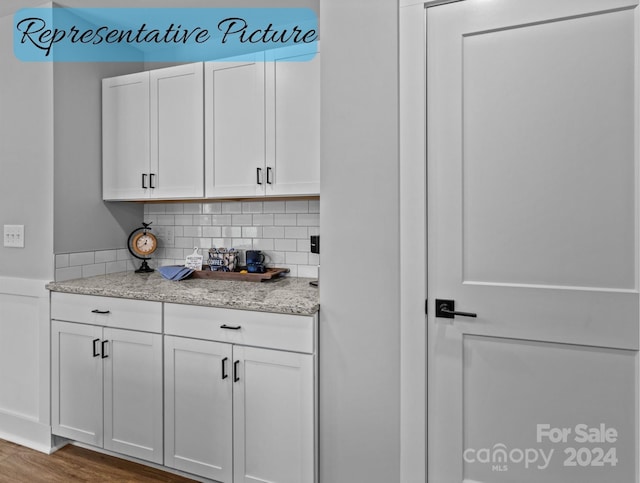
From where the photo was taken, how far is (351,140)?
1.69m

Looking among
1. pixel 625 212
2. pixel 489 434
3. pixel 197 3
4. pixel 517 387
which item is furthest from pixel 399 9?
pixel 489 434

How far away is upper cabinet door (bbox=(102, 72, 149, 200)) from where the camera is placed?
2570mm

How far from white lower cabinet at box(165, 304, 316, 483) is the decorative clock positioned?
0.94m

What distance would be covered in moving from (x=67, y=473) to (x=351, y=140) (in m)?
2.25

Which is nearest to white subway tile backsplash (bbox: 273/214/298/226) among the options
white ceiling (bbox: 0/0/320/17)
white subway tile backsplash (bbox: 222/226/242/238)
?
white subway tile backsplash (bbox: 222/226/242/238)

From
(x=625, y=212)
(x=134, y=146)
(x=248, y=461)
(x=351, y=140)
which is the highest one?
(x=134, y=146)

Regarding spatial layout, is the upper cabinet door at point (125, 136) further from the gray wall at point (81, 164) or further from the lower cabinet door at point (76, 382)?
the lower cabinet door at point (76, 382)

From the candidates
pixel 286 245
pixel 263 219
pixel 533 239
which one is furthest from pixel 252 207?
pixel 533 239

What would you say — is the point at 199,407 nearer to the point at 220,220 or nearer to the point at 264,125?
the point at 220,220

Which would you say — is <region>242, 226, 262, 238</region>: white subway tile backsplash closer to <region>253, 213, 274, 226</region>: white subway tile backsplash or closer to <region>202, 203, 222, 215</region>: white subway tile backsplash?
<region>253, 213, 274, 226</region>: white subway tile backsplash

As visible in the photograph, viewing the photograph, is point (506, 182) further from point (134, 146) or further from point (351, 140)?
point (134, 146)

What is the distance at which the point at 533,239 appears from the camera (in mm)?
1465

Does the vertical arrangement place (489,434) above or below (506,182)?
below

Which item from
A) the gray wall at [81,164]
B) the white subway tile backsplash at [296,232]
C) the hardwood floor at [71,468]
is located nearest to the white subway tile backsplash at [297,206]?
the white subway tile backsplash at [296,232]
